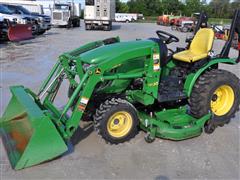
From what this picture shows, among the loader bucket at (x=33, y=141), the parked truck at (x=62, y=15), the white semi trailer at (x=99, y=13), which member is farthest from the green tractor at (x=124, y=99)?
the parked truck at (x=62, y=15)

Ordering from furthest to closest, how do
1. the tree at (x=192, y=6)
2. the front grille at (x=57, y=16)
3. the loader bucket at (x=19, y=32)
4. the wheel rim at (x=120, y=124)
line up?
the tree at (x=192, y=6) → the front grille at (x=57, y=16) → the loader bucket at (x=19, y=32) → the wheel rim at (x=120, y=124)

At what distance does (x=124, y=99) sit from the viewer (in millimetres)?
4223

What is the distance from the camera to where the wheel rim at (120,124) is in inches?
156

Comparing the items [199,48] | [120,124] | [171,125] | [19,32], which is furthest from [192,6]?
[120,124]

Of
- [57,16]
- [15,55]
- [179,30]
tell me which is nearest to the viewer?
[15,55]

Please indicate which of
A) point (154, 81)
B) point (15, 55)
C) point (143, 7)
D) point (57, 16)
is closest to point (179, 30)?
point (57, 16)

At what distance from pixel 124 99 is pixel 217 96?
1.54 metres

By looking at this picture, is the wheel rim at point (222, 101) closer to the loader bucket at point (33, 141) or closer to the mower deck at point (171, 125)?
the mower deck at point (171, 125)

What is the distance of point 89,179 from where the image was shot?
130 inches

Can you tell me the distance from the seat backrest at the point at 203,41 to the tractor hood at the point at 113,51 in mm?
1128

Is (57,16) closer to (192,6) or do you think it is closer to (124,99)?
(124,99)

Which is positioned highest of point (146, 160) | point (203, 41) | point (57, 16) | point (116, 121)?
point (203, 41)

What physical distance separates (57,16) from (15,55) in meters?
18.7

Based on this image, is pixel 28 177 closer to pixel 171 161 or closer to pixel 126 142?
pixel 126 142
